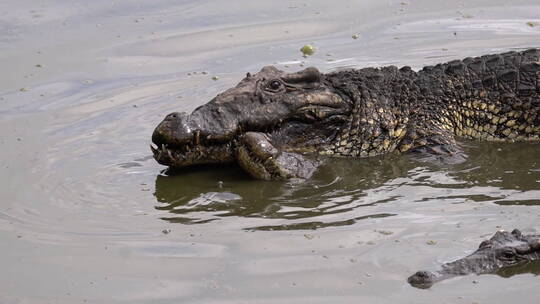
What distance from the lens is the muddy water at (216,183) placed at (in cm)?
735

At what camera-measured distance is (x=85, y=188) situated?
376 inches

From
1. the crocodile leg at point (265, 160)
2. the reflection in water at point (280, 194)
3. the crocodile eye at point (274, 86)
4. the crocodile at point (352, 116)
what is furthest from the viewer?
the crocodile eye at point (274, 86)

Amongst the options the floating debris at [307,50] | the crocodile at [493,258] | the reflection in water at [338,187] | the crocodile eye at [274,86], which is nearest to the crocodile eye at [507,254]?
the crocodile at [493,258]

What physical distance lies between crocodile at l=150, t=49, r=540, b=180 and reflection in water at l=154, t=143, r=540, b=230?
0.56 feet

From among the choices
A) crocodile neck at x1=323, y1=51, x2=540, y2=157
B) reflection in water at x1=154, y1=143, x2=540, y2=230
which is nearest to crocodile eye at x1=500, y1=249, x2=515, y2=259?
reflection in water at x1=154, y1=143, x2=540, y2=230

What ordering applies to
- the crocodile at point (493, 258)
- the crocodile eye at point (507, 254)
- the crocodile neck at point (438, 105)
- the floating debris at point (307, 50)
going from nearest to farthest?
1. the crocodile at point (493, 258)
2. the crocodile eye at point (507, 254)
3. the crocodile neck at point (438, 105)
4. the floating debris at point (307, 50)

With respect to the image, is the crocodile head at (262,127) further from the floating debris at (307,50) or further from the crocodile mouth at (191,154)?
the floating debris at (307,50)

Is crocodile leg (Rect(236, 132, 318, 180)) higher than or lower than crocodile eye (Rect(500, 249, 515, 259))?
higher

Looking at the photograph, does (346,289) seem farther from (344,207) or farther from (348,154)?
(348,154)

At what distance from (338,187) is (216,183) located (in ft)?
3.75

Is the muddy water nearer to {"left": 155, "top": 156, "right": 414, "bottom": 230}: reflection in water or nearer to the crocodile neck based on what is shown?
{"left": 155, "top": 156, "right": 414, "bottom": 230}: reflection in water

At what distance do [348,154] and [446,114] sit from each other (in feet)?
3.69

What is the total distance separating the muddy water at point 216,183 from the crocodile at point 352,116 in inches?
8.0

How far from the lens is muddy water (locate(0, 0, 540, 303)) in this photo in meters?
7.35
